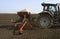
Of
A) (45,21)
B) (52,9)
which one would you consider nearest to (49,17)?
(45,21)

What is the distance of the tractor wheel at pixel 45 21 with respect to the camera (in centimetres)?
1326

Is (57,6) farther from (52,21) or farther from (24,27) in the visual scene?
(24,27)

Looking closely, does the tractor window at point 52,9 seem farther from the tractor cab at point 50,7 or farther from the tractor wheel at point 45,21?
the tractor wheel at point 45,21

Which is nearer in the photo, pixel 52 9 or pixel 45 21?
pixel 45 21

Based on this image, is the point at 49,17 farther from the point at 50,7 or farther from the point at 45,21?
the point at 50,7

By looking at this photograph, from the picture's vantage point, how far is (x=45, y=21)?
1336 cm

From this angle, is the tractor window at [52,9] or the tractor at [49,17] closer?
the tractor at [49,17]

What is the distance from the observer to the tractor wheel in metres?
13.3

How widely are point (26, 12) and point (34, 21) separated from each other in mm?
1004

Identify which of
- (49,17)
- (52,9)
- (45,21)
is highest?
(52,9)

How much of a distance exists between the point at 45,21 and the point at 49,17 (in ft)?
1.25

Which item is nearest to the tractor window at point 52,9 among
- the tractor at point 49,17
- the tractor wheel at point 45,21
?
the tractor at point 49,17

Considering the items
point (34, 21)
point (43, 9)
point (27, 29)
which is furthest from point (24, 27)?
point (43, 9)

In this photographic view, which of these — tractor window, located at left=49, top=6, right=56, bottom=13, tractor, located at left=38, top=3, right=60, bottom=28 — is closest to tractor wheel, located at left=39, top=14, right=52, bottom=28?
tractor, located at left=38, top=3, right=60, bottom=28
